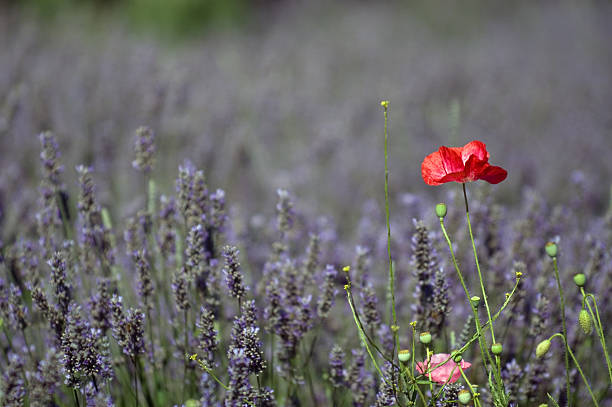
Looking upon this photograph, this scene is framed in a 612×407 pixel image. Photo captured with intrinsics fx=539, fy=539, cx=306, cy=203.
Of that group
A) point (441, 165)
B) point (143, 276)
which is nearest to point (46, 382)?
point (143, 276)

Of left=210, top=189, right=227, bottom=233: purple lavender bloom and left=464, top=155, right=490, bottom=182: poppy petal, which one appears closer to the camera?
left=464, top=155, right=490, bottom=182: poppy petal

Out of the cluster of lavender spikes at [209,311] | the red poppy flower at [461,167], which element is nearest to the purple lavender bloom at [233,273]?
the cluster of lavender spikes at [209,311]

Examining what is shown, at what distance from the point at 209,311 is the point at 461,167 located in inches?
29.1

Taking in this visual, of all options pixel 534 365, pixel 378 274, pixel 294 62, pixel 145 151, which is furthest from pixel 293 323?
pixel 294 62

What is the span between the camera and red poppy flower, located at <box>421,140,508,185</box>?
1199 mm

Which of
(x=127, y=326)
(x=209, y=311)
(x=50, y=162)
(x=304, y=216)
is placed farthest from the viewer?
(x=304, y=216)

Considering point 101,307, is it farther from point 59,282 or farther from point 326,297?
point 326,297

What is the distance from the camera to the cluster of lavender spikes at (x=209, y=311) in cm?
130

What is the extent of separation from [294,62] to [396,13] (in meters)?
4.71

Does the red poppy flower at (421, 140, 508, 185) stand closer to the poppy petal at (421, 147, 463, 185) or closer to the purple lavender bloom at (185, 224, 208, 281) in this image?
the poppy petal at (421, 147, 463, 185)

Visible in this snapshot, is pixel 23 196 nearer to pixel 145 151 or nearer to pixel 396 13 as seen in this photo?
pixel 145 151

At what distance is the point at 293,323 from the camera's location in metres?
1.50

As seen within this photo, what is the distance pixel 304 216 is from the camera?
3023 millimetres

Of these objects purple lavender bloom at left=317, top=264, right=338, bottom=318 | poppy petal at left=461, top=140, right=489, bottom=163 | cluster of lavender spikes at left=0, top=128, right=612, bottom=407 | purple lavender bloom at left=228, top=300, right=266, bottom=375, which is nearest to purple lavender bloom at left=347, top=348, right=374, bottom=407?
cluster of lavender spikes at left=0, top=128, right=612, bottom=407
